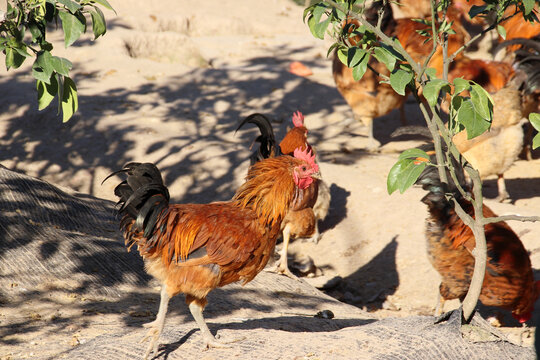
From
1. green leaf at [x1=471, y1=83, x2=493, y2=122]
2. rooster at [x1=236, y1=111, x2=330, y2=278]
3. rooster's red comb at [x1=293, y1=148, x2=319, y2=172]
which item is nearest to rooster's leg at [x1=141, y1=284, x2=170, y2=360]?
rooster's red comb at [x1=293, y1=148, x2=319, y2=172]

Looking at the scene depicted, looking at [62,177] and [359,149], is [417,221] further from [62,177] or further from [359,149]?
[62,177]

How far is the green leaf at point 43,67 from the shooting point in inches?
80.4

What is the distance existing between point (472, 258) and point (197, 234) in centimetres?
234

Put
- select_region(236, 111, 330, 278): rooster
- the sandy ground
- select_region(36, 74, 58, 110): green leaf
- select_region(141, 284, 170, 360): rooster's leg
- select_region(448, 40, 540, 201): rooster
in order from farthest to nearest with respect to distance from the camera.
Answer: select_region(448, 40, 540, 201): rooster
the sandy ground
select_region(236, 111, 330, 278): rooster
select_region(141, 284, 170, 360): rooster's leg
select_region(36, 74, 58, 110): green leaf

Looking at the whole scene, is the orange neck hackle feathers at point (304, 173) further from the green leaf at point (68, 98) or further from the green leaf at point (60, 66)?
the green leaf at point (60, 66)

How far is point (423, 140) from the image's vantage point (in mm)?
9039

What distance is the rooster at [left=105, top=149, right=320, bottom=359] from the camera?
3.33 m

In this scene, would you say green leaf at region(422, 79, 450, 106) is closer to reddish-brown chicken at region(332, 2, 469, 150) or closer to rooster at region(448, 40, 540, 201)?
rooster at region(448, 40, 540, 201)

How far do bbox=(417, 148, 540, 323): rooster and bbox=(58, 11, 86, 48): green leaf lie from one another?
124 inches

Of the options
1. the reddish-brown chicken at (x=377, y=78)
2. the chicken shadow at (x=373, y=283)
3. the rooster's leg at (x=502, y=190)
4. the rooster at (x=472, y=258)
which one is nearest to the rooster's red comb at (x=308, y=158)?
the rooster at (x=472, y=258)

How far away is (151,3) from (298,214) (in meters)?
11.0

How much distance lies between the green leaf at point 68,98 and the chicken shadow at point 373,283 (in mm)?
3812

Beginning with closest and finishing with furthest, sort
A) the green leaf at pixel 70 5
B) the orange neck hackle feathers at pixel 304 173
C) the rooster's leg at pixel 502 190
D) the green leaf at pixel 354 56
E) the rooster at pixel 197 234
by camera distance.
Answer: the green leaf at pixel 70 5 → the green leaf at pixel 354 56 → the rooster at pixel 197 234 → the orange neck hackle feathers at pixel 304 173 → the rooster's leg at pixel 502 190

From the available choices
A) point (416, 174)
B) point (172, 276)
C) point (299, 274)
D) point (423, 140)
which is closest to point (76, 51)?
point (423, 140)
